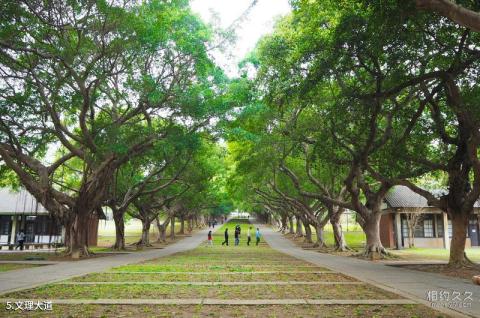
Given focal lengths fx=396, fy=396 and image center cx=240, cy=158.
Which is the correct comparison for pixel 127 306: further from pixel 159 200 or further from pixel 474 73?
pixel 159 200

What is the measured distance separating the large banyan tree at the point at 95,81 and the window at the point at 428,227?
76.1 feet

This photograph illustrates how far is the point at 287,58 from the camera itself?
15.2 meters

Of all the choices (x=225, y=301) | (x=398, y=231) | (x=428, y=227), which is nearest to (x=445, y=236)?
(x=428, y=227)

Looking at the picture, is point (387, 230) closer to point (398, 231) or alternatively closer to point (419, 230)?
point (398, 231)

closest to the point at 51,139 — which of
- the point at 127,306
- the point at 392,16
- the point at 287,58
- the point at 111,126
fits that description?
the point at 111,126

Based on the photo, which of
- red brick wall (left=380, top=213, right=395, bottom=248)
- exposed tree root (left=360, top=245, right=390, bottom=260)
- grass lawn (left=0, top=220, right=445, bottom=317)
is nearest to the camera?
grass lawn (left=0, top=220, right=445, bottom=317)

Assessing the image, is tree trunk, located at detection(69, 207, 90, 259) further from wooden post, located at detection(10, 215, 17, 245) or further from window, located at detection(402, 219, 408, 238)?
window, located at detection(402, 219, 408, 238)

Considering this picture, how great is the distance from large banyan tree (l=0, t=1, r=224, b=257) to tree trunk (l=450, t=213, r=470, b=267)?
11493 mm

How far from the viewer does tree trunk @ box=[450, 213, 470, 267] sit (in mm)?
15227

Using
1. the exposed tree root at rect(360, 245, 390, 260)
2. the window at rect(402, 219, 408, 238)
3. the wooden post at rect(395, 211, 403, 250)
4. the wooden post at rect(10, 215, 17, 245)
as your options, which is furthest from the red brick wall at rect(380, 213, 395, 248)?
the wooden post at rect(10, 215, 17, 245)

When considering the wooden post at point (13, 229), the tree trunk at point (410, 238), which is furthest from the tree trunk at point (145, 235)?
the tree trunk at point (410, 238)

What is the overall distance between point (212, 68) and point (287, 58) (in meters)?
4.77

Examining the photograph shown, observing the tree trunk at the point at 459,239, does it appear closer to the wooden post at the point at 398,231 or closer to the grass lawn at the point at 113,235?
the wooden post at the point at 398,231

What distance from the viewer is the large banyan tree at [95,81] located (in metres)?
14.5
